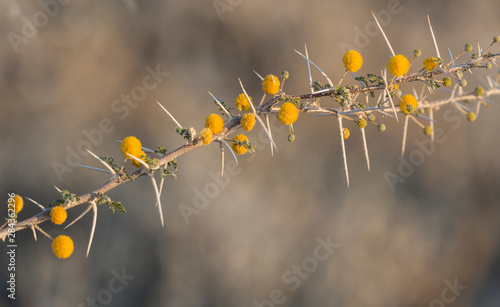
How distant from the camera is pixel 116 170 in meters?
0.57

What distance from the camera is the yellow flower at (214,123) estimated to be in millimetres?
538

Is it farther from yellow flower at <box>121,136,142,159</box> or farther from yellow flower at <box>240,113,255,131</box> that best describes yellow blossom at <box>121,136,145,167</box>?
yellow flower at <box>240,113,255,131</box>

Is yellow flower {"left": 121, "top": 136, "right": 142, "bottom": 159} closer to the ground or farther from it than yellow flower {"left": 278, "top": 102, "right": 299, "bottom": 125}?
farther from it

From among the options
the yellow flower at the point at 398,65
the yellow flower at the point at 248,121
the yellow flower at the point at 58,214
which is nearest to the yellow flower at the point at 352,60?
the yellow flower at the point at 398,65

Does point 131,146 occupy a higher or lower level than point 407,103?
higher

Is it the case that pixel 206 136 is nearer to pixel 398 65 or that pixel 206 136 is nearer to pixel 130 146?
pixel 130 146

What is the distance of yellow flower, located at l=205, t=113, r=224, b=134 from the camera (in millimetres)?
538

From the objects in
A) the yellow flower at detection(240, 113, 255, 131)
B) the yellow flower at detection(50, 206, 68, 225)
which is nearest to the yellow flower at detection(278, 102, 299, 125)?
the yellow flower at detection(240, 113, 255, 131)

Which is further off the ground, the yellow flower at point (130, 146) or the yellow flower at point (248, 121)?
the yellow flower at point (130, 146)

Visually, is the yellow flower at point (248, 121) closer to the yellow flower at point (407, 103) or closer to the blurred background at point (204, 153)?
the yellow flower at point (407, 103)

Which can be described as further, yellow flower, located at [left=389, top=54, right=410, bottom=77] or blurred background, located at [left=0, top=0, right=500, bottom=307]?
blurred background, located at [left=0, top=0, right=500, bottom=307]

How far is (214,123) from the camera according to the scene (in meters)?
0.54

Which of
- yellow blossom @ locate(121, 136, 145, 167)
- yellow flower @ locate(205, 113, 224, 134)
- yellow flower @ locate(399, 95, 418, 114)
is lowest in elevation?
yellow flower @ locate(399, 95, 418, 114)

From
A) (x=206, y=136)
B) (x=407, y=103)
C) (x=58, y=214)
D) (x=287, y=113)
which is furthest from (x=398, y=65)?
(x=58, y=214)
